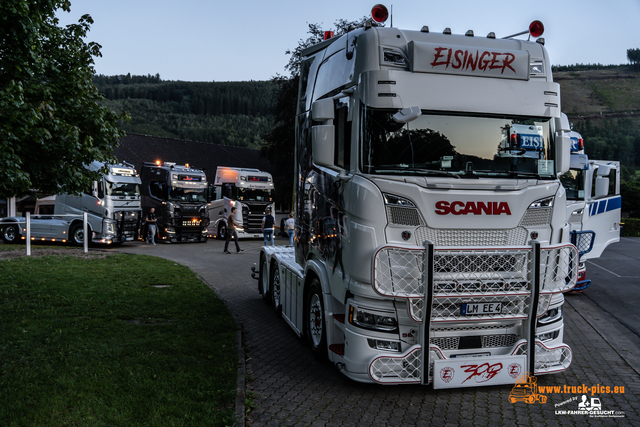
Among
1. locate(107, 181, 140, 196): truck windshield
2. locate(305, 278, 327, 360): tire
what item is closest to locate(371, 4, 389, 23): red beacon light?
locate(305, 278, 327, 360): tire

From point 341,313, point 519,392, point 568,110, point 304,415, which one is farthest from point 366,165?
point 568,110

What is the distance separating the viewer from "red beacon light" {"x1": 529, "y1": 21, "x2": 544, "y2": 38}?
262 inches

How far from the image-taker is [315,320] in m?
6.86

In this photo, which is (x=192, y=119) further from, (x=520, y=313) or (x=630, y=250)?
(x=520, y=313)

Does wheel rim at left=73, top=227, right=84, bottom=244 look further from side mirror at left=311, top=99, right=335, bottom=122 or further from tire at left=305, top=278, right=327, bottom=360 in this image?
side mirror at left=311, top=99, right=335, bottom=122

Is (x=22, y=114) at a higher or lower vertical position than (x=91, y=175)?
higher

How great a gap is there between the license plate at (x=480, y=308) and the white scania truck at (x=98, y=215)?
66.2 ft

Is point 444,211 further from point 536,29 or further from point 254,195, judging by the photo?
point 254,195

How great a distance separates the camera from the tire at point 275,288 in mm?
9359

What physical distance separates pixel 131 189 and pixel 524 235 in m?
21.4

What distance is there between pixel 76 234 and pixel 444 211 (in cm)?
2216

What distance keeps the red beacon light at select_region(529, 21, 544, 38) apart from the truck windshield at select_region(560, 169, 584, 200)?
6.99m

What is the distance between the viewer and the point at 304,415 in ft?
16.6

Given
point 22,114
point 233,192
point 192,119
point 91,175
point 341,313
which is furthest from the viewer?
point 192,119
